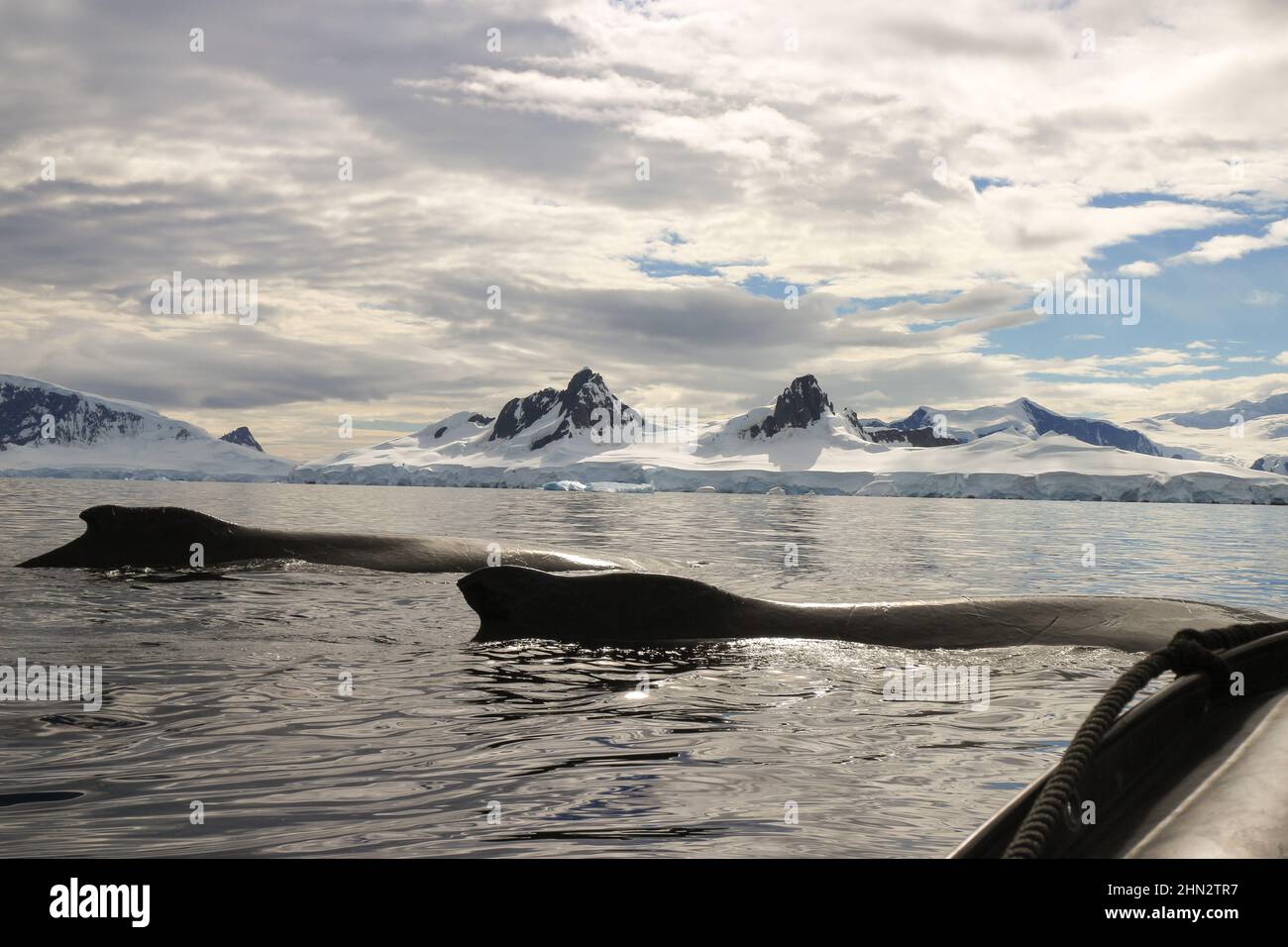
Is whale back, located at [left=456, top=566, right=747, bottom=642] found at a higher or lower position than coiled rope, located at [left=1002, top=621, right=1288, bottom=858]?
lower

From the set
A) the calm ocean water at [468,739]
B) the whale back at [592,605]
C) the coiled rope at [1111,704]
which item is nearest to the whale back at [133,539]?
the calm ocean water at [468,739]

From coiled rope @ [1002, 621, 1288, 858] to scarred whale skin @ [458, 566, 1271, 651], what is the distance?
4186 millimetres

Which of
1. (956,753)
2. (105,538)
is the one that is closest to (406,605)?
Answer: (105,538)

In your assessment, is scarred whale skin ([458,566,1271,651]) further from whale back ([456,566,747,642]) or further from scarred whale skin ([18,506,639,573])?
scarred whale skin ([18,506,639,573])

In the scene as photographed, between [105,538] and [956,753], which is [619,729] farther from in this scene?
[105,538]

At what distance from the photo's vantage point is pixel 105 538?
51.7ft

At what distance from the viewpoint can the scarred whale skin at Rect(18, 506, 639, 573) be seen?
15758 millimetres

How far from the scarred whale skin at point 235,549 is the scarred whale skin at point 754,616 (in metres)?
5.27

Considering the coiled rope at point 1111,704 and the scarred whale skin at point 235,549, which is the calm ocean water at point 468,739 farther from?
the scarred whale skin at point 235,549

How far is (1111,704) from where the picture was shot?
385cm

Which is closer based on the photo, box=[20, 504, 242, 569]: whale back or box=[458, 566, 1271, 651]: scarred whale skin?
box=[458, 566, 1271, 651]: scarred whale skin

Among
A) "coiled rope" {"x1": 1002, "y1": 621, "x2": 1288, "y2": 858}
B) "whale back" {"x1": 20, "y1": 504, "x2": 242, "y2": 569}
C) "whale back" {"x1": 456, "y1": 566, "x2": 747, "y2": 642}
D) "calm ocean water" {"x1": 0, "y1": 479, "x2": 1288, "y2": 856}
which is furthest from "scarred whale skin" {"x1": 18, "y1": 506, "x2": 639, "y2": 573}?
"coiled rope" {"x1": 1002, "y1": 621, "x2": 1288, "y2": 858}

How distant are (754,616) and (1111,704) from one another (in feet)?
21.6

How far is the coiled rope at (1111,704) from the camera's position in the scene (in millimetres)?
3057
